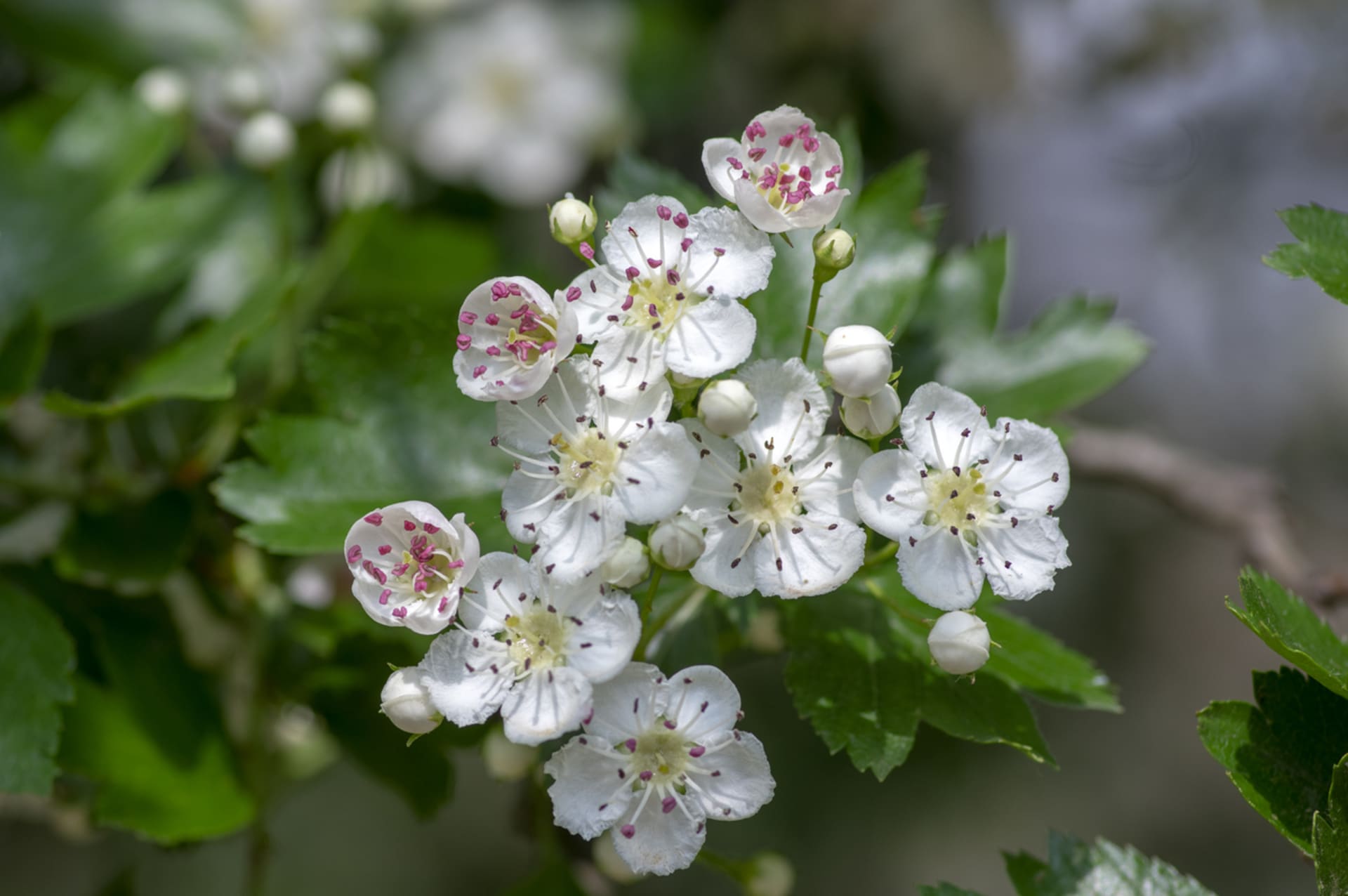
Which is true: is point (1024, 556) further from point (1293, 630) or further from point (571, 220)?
point (571, 220)

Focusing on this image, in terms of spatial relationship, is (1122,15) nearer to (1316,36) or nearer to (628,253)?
(1316,36)

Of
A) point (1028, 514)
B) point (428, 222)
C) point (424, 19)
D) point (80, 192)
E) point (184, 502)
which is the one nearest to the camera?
point (1028, 514)

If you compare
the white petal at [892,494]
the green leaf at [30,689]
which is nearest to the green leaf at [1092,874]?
the white petal at [892,494]

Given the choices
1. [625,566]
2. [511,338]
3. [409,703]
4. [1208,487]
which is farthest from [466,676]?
[1208,487]

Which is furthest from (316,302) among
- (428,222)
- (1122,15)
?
(1122,15)

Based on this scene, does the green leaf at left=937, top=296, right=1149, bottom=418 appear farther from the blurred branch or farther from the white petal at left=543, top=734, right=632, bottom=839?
the white petal at left=543, top=734, right=632, bottom=839
